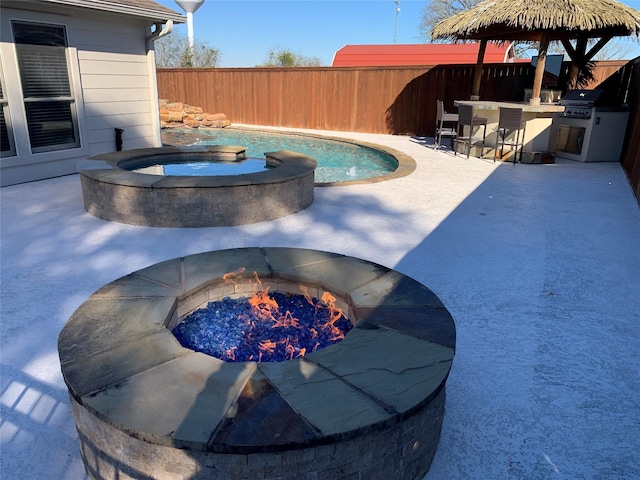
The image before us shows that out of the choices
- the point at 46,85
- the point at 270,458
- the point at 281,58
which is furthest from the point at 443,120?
the point at 281,58

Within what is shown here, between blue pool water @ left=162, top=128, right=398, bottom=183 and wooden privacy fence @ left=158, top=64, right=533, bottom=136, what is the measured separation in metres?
1.83

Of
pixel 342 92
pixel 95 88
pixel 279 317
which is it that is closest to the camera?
pixel 279 317

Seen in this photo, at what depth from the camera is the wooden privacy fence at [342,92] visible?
12.9 metres

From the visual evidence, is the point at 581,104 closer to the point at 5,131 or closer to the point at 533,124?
the point at 533,124

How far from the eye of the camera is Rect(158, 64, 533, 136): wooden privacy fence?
12883 mm

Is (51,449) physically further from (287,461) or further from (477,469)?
(477,469)

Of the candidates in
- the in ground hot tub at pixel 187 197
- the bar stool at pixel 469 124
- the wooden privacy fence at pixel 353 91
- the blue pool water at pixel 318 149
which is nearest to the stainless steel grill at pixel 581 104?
the wooden privacy fence at pixel 353 91

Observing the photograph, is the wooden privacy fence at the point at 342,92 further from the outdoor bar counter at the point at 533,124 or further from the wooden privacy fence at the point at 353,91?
the outdoor bar counter at the point at 533,124

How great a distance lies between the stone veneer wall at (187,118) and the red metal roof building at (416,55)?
41.9 ft

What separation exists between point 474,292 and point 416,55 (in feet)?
80.2

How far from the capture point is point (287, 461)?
153cm

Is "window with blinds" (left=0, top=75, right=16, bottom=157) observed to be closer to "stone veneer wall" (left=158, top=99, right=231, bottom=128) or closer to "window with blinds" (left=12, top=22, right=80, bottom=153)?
"window with blinds" (left=12, top=22, right=80, bottom=153)

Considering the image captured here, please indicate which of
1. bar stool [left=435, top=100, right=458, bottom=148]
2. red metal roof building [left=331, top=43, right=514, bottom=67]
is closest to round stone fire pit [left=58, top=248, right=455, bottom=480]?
bar stool [left=435, top=100, right=458, bottom=148]

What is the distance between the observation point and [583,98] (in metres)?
9.57
